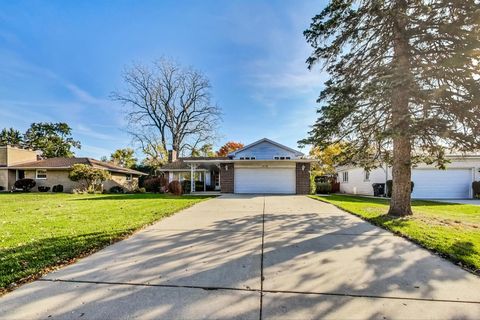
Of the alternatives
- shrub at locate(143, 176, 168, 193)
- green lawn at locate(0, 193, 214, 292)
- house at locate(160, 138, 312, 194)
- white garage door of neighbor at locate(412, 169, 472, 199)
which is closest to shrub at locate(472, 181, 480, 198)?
white garage door of neighbor at locate(412, 169, 472, 199)

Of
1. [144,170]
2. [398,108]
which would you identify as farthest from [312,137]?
[144,170]

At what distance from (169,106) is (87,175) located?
1509 cm

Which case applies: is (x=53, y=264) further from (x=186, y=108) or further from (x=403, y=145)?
(x=186, y=108)

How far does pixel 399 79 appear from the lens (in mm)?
6820

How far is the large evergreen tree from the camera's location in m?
6.87

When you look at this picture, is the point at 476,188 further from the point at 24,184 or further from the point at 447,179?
the point at 24,184

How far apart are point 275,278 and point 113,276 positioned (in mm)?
2188

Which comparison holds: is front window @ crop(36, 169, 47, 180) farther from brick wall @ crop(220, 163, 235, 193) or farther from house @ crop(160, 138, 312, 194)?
brick wall @ crop(220, 163, 235, 193)

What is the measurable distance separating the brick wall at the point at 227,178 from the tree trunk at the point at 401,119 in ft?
43.5

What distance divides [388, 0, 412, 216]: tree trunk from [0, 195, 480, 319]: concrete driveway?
3.37 meters

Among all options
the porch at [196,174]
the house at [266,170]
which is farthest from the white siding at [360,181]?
the porch at [196,174]

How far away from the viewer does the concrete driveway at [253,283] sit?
2674mm

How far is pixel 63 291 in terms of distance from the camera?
3082mm

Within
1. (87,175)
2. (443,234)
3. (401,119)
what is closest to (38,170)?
(87,175)
